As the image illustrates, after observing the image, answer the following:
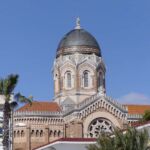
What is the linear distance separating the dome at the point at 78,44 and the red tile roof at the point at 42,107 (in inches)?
299

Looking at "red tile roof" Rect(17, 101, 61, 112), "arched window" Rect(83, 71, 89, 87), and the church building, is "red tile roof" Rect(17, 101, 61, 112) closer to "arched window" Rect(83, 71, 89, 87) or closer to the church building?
the church building

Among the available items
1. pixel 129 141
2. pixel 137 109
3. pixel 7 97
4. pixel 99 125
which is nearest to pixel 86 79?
pixel 137 109

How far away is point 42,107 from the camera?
8562cm

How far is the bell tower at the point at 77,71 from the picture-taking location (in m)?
86.9

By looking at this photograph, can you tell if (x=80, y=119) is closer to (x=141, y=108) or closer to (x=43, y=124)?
(x=43, y=124)

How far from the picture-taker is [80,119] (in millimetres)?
80188

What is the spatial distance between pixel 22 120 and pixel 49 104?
630 centimetres

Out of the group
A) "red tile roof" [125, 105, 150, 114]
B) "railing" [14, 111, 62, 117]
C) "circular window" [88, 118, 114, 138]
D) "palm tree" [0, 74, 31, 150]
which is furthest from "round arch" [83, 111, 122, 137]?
"palm tree" [0, 74, 31, 150]

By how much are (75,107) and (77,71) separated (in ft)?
25.2

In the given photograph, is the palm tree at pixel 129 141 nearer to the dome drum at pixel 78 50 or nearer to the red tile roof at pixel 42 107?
the red tile roof at pixel 42 107

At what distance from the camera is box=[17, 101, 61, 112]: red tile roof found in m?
84.0

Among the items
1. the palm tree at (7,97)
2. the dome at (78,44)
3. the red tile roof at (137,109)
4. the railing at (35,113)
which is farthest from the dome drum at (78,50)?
the palm tree at (7,97)

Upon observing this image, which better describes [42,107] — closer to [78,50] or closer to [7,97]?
[78,50]

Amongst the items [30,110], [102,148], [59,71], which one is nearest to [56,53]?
[59,71]
